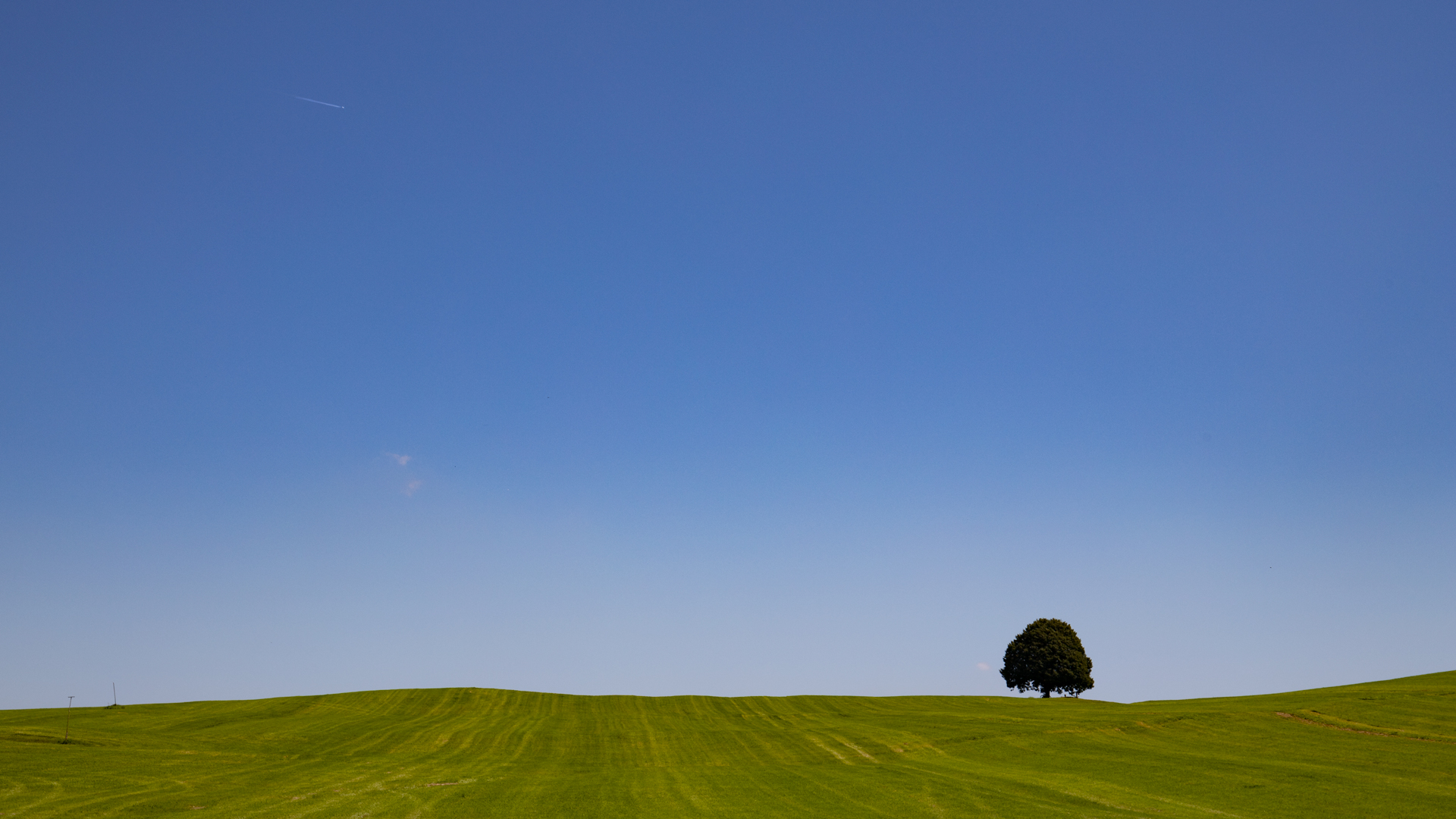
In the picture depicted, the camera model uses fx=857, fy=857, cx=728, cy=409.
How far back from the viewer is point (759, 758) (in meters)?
48.4

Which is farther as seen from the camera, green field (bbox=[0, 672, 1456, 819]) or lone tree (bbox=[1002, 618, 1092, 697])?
lone tree (bbox=[1002, 618, 1092, 697])

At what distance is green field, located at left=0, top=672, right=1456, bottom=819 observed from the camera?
102ft

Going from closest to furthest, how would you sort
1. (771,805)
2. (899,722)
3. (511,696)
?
(771,805) < (899,722) < (511,696)

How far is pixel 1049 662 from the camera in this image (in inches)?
3809

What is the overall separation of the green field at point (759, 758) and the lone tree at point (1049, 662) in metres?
20.0

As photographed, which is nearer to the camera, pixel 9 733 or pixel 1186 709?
pixel 9 733

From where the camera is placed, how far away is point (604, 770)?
4391cm

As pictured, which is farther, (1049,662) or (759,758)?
(1049,662)

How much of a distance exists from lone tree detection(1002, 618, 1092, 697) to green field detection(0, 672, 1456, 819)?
20.0 m

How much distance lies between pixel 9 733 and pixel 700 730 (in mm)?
42984

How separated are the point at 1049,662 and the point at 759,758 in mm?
60038

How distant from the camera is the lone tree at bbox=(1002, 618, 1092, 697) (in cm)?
9644

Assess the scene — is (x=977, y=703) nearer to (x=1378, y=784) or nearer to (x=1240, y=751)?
(x=1240, y=751)

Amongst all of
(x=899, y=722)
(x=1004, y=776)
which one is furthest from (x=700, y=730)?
(x=1004, y=776)
